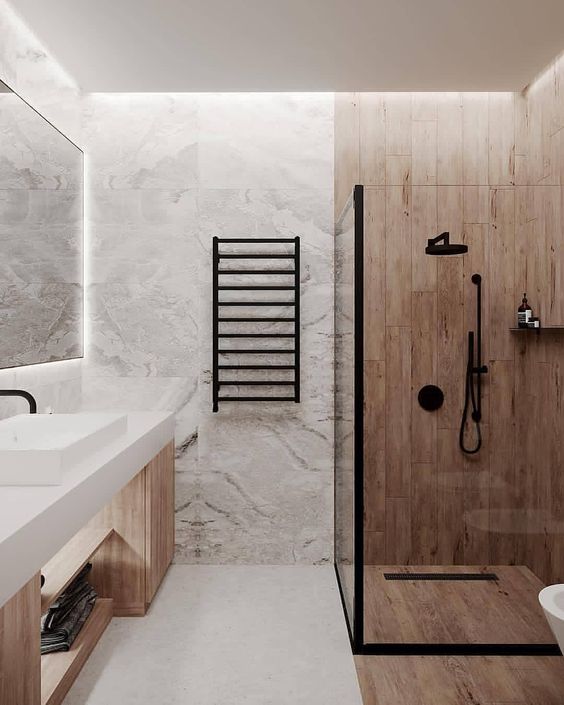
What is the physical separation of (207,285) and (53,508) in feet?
6.71

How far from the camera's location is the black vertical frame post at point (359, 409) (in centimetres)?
269

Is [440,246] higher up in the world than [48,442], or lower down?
higher up

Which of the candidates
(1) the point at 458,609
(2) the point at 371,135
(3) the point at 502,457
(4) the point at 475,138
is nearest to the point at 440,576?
(1) the point at 458,609

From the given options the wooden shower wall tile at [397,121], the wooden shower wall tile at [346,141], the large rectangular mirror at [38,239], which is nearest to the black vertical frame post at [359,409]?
the wooden shower wall tile at [346,141]

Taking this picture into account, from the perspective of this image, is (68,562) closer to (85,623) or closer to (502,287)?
(85,623)

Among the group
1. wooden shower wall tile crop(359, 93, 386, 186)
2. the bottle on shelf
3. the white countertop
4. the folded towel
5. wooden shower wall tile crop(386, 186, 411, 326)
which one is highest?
wooden shower wall tile crop(359, 93, 386, 186)

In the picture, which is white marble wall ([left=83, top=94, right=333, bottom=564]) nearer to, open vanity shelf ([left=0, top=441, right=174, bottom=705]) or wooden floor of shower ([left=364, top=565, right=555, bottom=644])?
open vanity shelf ([left=0, top=441, right=174, bottom=705])

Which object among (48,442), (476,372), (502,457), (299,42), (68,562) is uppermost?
(299,42)

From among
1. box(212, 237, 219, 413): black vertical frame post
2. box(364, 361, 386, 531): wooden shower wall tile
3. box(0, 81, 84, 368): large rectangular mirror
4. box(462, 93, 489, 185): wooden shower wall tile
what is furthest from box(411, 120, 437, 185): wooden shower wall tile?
box(0, 81, 84, 368): large rectangular mirror

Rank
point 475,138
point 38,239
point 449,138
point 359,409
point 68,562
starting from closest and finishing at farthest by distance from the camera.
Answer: point 68,562 → point 359,409 → point 38,239 → point 475,138 → point 449,138

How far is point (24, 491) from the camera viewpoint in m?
1.87

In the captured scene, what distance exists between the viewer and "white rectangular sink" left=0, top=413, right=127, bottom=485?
1.93 m

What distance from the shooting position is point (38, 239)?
291 centimetres

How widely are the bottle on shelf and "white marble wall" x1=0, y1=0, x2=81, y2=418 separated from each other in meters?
2.13
